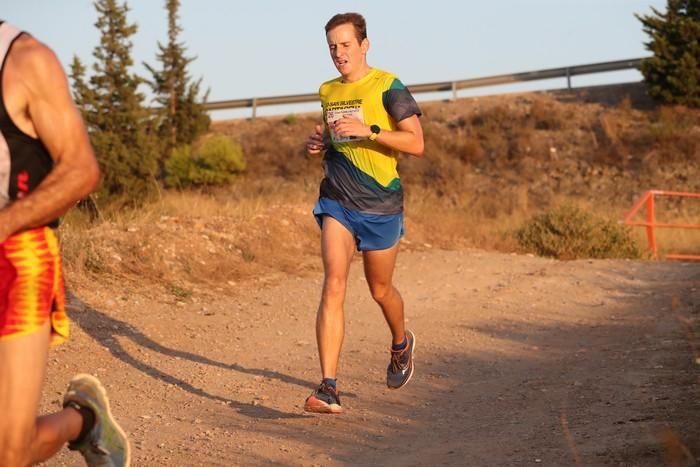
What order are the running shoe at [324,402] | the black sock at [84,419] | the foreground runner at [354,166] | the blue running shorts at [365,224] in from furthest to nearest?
the blue running shorts at [365,224] < the foreground runner at [354,166] < the running shoe at [324,402] < the black sock at [84,419]

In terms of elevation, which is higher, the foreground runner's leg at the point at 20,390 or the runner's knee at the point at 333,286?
the foreground runner's leg at the point at 20,390

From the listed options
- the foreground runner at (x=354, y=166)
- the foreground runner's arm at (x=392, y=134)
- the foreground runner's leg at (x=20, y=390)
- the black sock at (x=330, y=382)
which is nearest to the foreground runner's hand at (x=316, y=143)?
the foreground runner at (x=354, y=166)

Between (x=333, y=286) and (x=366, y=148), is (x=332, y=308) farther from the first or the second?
(x=366, y=148)

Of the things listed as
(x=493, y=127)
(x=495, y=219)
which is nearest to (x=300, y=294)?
(x=495, y=219)

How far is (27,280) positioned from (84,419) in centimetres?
76

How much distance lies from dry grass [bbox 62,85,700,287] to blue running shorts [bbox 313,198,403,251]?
16.1 ft

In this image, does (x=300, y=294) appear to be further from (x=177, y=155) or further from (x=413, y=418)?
(x=177, y=155)

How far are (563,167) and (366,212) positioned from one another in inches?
1174

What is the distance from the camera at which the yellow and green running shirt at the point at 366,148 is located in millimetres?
6742

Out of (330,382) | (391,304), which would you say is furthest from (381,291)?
(330,382)

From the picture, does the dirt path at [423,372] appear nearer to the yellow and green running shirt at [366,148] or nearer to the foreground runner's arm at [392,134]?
the yellow and green running shirt at [366,148]

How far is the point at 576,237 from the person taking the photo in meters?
17.7

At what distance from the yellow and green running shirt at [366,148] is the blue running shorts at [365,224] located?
0.04 m

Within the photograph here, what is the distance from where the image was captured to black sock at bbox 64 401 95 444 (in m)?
4.14
